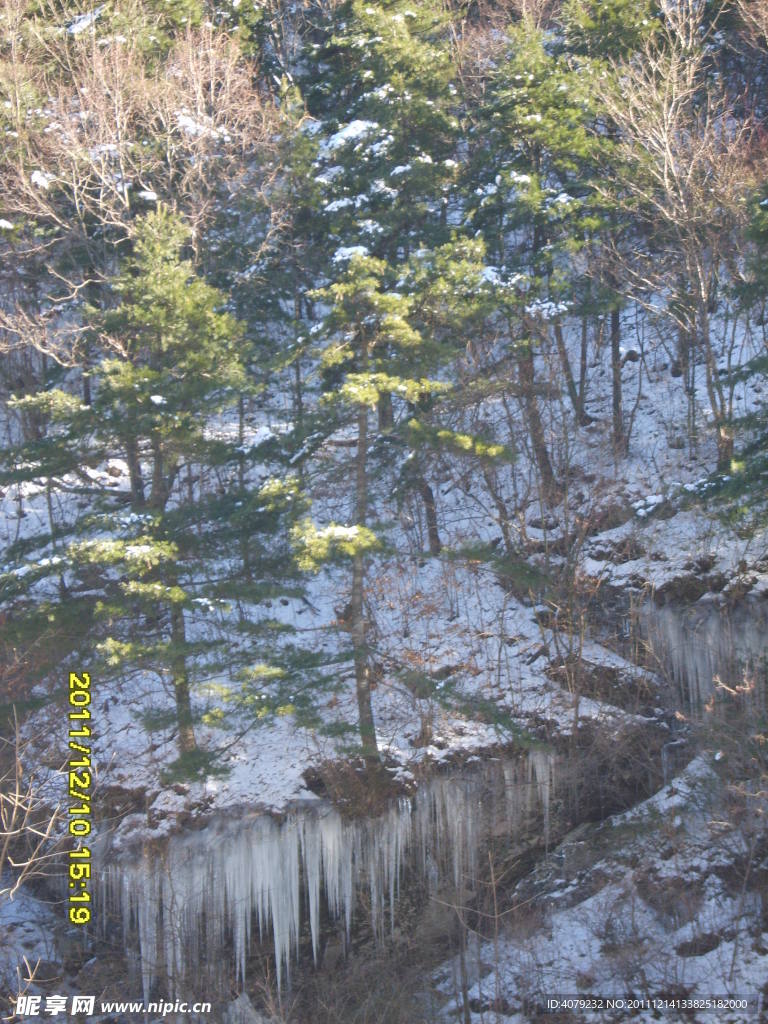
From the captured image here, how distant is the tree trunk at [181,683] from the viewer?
12.5m

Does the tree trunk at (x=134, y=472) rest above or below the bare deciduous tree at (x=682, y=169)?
below

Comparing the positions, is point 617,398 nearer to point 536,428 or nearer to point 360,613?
point 536,428

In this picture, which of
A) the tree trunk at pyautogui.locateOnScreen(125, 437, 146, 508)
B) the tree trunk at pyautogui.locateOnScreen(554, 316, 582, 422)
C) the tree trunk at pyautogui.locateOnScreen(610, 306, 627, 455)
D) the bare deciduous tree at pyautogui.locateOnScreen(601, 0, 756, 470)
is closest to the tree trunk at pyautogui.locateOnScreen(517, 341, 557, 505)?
the tree trunk at pyautogui.locateOnScreen(554, 316, 582, 422)

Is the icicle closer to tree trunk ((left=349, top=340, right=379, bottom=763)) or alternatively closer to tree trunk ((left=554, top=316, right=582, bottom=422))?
tree trunk ((left=349, top=340, right=379, bottom=763))

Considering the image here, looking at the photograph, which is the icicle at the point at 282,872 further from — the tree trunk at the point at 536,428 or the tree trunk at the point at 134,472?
the tree trunk at the point at 536,428

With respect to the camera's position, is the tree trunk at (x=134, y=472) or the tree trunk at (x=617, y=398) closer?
the tree trunk at (x=134, y=472)

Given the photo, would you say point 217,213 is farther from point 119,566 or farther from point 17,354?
point 119,566

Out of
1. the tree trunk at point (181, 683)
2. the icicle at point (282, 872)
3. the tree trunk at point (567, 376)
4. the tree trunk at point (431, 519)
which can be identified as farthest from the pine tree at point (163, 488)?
the tree trunk at point (567, 376)

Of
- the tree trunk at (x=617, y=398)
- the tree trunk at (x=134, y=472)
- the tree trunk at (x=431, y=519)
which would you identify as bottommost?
the tree trunk at (x=431, y=519)

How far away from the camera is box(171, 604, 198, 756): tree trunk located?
41.1 feet

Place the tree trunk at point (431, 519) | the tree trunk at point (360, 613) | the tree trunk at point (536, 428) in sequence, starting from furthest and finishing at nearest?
the tree trunk at point (431, 519), the tree trunk at point (536, 428), the tree trunk at point (360, 613)
